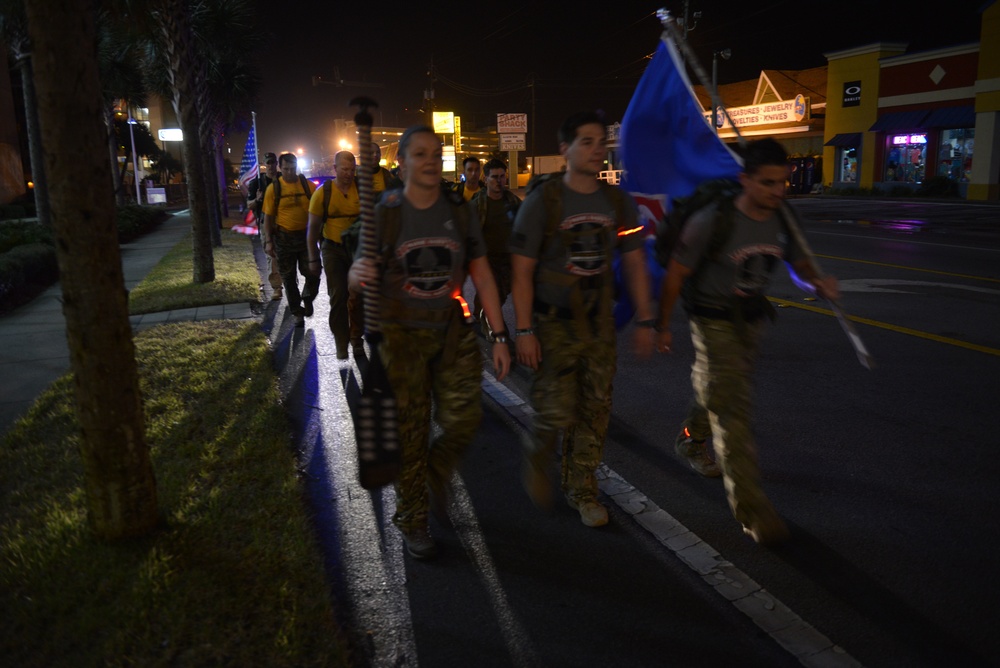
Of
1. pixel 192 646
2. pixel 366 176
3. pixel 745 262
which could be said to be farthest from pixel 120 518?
pixel 745 262

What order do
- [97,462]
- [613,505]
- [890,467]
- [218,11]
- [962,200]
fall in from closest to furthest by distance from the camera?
1. [97,462]
2. [613,505]
3. [890,467]
4. [218,11]
5. [962,200]

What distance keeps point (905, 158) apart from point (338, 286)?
38.1 meters

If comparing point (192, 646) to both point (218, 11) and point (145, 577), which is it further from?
point (218, 11)

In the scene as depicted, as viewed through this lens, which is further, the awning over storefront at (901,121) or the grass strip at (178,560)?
the awning over storefront at (901,121)

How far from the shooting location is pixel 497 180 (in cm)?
731

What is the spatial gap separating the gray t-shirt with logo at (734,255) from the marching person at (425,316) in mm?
1005

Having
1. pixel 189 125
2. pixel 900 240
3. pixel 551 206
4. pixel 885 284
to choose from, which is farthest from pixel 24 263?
pixel 900 240

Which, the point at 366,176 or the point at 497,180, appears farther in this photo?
the point at 497,180

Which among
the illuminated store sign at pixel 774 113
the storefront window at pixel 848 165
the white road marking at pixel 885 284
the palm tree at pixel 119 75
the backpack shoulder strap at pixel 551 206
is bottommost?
the white road marking at pixel 885 284

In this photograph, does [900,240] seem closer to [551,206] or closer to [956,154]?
[551,206]

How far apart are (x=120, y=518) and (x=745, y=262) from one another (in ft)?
10.6

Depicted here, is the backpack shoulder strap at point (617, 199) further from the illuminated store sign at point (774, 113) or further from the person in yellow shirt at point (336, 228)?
the illuminated store sign at point (774, 113)

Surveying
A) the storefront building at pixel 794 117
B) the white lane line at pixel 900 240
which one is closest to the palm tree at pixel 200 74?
the white lane line at pixel 900 240

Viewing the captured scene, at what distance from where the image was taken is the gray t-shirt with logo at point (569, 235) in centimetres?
384
